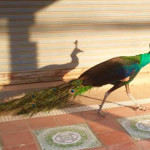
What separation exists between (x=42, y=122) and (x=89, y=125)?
0.88m

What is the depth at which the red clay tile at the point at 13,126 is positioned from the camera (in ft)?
17.0

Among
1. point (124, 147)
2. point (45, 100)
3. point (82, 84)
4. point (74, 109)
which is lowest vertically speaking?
point (124, 147)

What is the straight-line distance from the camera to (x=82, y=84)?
223 inches

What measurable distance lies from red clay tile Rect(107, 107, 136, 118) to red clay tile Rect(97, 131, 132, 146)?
0.72 m

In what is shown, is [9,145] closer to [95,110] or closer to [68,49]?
[95,110]

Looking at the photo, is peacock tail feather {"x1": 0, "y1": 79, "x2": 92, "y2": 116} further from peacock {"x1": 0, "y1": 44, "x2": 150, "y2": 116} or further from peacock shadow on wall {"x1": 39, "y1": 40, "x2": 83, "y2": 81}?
peacock shadow on wall {"x1": 39, "y1": 40, "x2": 83, "y2": 81}

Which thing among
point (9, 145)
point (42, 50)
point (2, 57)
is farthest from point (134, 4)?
point (9, 145)

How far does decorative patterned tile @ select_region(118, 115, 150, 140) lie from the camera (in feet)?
16.7

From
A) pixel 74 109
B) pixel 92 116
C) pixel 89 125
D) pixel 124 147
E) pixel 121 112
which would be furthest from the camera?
pixel 74 109

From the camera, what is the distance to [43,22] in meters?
6.66

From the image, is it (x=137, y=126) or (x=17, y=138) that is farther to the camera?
(x=137, y=126)

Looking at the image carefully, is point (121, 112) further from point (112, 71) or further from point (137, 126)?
point (112, 71)

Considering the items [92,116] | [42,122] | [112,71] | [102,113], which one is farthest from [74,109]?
[112,71]

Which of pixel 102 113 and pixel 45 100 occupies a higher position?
pixel 45 100
